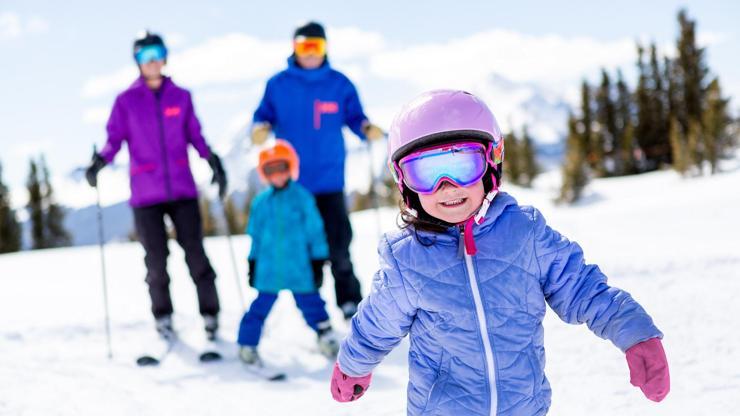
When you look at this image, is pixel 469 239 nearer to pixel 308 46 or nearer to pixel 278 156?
pixel 278 156

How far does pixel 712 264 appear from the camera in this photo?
575 centimetres

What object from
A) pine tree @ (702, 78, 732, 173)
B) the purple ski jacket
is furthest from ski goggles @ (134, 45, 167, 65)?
pine tree @ (702, 78, 732, 173)

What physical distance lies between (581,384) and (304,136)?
292 cm

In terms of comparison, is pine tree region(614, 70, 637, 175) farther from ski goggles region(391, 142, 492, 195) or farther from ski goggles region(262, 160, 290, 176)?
ski goggles region(391, 142, 492, 195)

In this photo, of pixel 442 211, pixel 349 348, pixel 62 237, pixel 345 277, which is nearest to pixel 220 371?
pixel 345 277

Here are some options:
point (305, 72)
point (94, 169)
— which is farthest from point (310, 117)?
point (94, 169)

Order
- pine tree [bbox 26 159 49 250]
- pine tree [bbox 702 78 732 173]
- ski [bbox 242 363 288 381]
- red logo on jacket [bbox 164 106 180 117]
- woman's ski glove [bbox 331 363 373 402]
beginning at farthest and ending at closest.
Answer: pine tree [bbox 26 159 49 250] → pine tree [bbox 702 78 732 173] → red logo on jacket [bbox 164 106 180 117] → ski [bbox 242 363 288 381] → woman's ski glove [bbox 331 363 373 402]

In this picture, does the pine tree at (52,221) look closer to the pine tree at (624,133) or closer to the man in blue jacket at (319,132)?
the pine tree at (624,133)

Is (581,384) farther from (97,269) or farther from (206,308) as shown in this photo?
(97,269)

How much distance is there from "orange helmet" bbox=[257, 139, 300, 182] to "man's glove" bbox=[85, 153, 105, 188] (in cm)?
132

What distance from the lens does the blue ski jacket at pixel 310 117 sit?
203 inches

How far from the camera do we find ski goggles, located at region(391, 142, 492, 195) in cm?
210

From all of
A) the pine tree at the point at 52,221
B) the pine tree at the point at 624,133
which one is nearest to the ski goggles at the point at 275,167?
the pine tree at the point at 624,133

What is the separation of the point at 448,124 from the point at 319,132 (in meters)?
3.20
